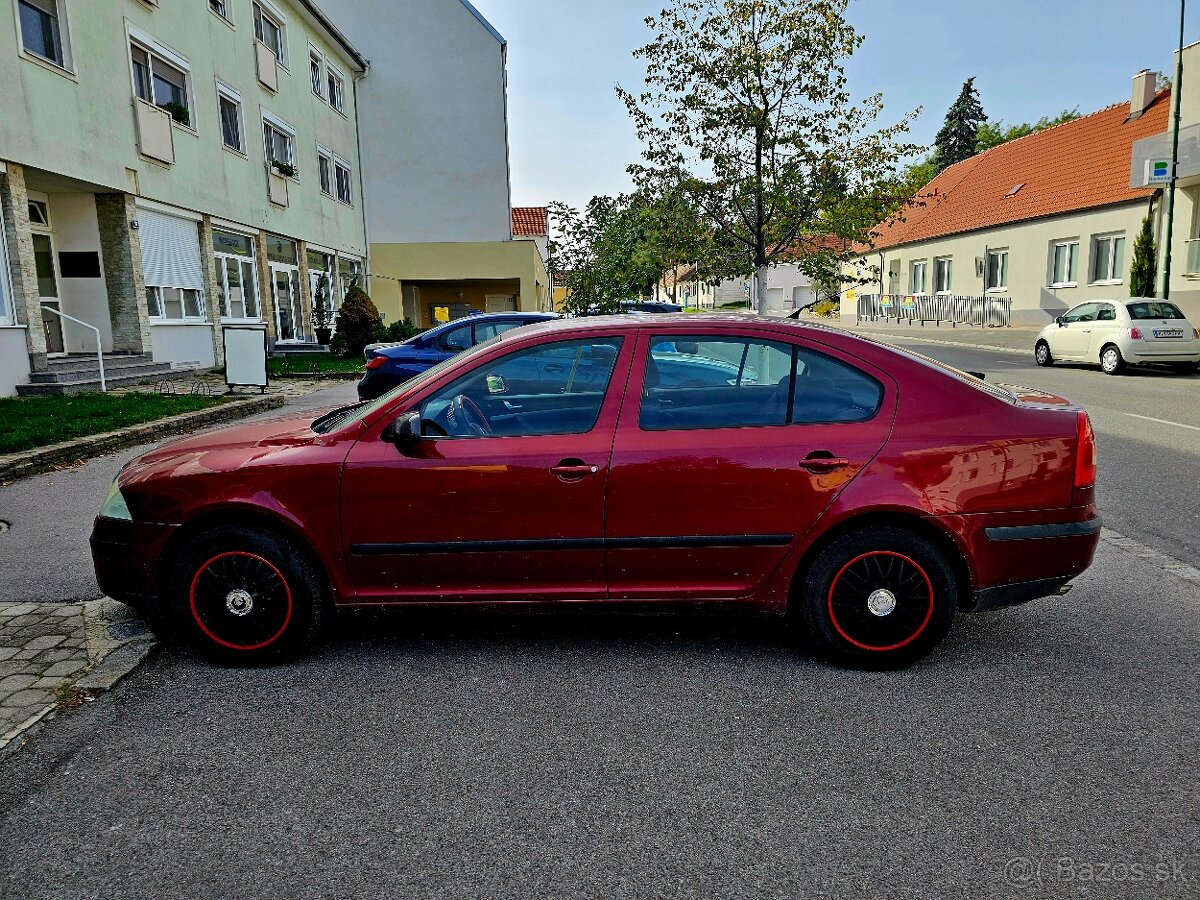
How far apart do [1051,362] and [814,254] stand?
21.4ft

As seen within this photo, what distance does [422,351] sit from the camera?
469 inches

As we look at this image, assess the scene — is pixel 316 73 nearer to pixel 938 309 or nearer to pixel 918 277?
pixel 938 309

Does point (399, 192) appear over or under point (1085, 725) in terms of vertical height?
over

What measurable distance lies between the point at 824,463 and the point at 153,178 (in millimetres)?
18179

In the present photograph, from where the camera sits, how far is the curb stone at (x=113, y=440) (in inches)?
321

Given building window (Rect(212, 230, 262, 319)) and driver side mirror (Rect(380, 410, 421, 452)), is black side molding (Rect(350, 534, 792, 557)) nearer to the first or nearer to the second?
driver side mirror (Rect(380, 410, 421, 452))

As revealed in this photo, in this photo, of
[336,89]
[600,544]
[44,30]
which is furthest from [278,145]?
[600,544]

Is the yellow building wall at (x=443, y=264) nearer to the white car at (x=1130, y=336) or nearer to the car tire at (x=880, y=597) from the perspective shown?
the white car at (x=1130, y=336)

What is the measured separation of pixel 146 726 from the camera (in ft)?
10.9

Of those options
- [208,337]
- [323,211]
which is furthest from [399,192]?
[208,337]

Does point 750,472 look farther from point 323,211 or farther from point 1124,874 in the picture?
point 323,211

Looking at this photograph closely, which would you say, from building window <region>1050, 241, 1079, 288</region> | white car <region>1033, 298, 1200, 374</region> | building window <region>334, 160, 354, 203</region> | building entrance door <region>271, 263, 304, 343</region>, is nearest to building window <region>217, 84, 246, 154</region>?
building entrance door <region>271, 263, 304, 343</region>

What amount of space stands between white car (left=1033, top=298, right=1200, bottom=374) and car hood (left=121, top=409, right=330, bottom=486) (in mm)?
17831

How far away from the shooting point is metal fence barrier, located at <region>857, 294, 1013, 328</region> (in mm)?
33188
